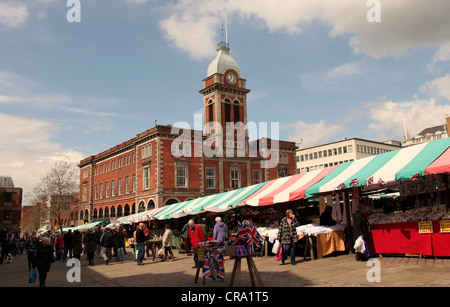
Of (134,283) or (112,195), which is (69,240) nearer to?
(134,283)

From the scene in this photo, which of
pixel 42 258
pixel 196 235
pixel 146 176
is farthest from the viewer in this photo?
pixel 146 176

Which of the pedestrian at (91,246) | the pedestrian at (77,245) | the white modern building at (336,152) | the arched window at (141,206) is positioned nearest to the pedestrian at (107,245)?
the pedestrian at (91,246)

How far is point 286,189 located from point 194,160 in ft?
96.9

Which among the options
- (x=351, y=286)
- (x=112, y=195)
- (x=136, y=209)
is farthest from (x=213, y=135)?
(x=351, y=286)

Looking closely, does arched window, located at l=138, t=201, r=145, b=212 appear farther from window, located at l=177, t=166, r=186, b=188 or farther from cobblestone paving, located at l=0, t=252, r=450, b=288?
cobblestone paving, located at l=0, t=252, r=450, b=288

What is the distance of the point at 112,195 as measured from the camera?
52.3 meters

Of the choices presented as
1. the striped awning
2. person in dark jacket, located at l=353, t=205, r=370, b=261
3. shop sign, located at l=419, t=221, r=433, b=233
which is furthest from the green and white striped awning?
shop sign, located at l=419, t=221, r=433, b=233

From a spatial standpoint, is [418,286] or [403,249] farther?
[403,249]

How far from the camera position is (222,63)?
51.1 metres

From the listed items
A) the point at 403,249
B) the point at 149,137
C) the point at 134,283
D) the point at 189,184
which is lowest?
the point at 134,283

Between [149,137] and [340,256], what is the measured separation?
3420 cm

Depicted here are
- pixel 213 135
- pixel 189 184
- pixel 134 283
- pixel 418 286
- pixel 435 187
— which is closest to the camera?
pixel 418 286

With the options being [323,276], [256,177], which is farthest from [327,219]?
[256,177]

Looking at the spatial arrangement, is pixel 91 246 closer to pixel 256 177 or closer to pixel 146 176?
pixel 146 176
